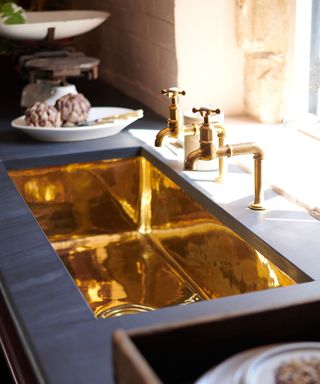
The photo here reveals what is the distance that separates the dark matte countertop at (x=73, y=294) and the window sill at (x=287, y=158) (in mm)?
48

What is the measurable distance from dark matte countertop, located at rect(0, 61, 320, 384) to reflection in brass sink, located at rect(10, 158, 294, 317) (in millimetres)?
63

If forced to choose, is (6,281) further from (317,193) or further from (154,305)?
(317,193)

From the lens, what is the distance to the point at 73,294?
120 centimetres

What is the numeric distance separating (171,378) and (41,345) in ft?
0.82

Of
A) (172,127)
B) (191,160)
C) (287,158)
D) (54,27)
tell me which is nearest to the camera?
(191,160)

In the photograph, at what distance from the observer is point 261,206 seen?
1.51 meters

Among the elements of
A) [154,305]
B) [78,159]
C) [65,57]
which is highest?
[65,57]

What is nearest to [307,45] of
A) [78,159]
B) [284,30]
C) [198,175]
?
[284,30]

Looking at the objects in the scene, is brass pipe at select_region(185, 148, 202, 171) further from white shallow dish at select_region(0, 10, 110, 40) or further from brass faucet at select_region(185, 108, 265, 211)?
white shallow dish at select_region(0, 10, 110, 40)

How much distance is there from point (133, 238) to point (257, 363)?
1.14m

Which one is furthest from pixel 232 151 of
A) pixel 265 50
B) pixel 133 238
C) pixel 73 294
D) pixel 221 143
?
pixel 265 50

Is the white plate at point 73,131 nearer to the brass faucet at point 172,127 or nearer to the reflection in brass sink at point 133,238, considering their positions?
the reflection in brass sink at point 133,238

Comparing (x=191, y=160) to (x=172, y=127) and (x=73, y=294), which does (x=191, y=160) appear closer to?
(x=172, y=127)

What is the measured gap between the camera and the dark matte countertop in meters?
1.00
